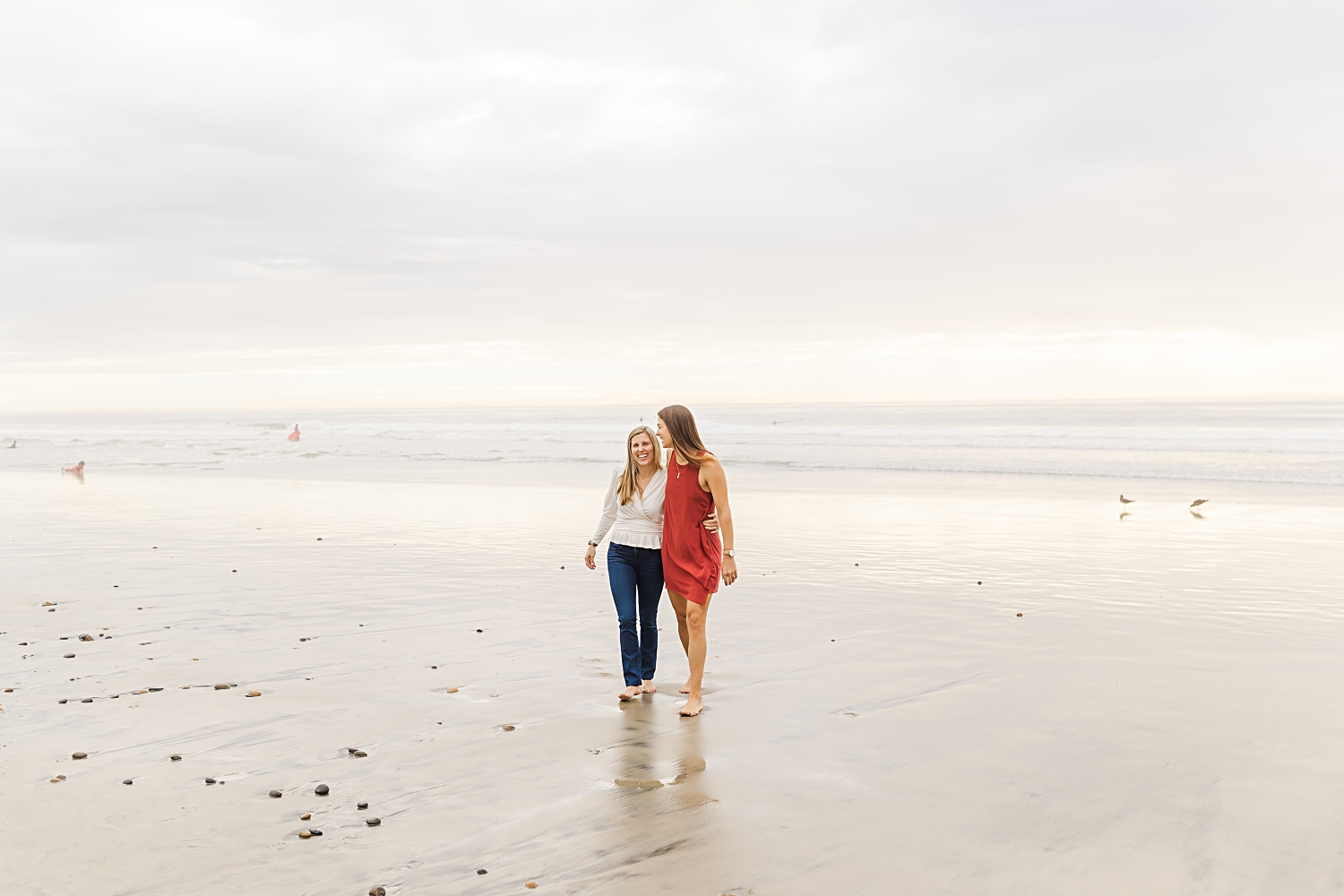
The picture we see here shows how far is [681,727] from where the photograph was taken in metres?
5.75

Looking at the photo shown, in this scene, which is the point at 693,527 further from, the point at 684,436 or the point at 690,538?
the point at 684,436

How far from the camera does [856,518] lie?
16281 millimetres

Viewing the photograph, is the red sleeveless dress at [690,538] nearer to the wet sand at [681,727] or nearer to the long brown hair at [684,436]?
the long brown hair at [684,436]

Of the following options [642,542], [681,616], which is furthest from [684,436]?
[681,616]

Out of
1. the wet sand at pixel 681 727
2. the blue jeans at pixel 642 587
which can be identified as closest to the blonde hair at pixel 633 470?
the blue jeans at pixel 642 587

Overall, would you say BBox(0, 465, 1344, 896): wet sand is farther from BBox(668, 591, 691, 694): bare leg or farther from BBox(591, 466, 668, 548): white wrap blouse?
BBox(591, 466, 668, 548): white wrap blouse

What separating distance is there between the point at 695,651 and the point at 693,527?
84 cm

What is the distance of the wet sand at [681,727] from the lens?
393 centimetres

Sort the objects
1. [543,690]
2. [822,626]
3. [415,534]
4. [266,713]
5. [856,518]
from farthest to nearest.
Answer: [856,518] → [415,534] → [822,626] → [543,690] → [266,713]

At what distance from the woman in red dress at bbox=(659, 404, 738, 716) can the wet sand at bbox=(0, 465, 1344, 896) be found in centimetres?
60

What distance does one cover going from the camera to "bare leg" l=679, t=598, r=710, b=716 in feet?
19.8

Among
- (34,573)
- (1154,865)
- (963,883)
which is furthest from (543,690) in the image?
(34,573)

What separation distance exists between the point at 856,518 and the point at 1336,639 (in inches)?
349

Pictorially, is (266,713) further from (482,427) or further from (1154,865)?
(482,427)
